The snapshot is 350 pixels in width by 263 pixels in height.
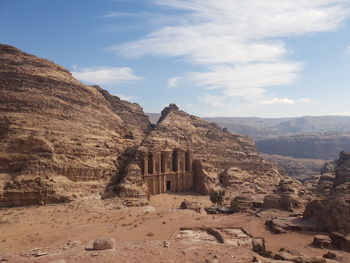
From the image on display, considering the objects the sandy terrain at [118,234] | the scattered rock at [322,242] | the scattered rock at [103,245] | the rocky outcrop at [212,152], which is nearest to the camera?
the sandy terrain at [118,234]

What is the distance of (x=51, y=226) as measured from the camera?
27.0 m

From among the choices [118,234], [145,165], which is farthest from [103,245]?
[145,165]

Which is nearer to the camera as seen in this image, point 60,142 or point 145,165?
point 60,142

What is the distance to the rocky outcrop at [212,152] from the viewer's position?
50531 millimetres

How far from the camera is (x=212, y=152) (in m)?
57.5

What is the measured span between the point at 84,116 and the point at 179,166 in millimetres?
16480

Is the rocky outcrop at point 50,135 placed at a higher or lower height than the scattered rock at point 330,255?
higher

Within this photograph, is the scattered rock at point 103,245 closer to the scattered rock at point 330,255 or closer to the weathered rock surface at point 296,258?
the weathered rock surface at point 296,258

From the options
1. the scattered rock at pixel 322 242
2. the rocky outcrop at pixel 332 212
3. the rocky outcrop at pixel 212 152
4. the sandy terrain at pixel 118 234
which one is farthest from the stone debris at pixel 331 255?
the rocky outcrop at pixel 212 152

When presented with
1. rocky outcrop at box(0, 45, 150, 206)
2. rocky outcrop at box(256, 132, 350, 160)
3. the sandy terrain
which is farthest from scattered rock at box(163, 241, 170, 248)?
rocky outcrop at box(256, 132, 350, 160)

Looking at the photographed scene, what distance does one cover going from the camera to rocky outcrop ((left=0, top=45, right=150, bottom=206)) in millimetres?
32344

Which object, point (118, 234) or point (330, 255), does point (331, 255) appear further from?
point (118, 234)

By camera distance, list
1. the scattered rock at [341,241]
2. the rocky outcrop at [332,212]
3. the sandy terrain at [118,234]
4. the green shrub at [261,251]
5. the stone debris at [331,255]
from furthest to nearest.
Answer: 1. the rocky outcrop at [332,212]
2. the scattered rock at [341,241]
3. the stone debris at [331,255]
4. the green shrub at [261,251]
5. the sandy terrain at [118,234]

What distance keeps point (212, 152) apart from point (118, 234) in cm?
3486
